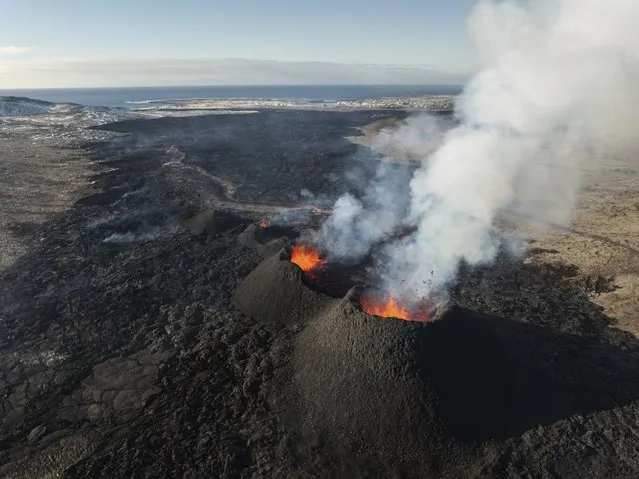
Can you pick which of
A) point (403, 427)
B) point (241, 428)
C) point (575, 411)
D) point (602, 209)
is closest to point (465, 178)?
point (602, 209)

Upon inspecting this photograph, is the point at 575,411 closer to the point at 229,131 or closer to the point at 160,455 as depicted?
the point at 160,455

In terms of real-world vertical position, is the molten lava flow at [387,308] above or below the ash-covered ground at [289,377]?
above

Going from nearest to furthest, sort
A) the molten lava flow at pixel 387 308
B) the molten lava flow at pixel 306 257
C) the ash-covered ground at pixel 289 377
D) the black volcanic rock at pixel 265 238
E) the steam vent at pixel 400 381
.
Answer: the ash-covered ground at pixel 289 377
the steam vent at pixel 400 381
the molten lava flow at pixel 387 308
the molten lava flow at pixel 306 257
the black volcanic rock at pixel 265 238

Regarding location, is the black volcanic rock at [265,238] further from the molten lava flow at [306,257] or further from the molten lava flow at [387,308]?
the molten lava flow at [387,308]

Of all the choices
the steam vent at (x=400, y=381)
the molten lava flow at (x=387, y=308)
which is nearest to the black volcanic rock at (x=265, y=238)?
the molten lava flow at (x=387, y=308)

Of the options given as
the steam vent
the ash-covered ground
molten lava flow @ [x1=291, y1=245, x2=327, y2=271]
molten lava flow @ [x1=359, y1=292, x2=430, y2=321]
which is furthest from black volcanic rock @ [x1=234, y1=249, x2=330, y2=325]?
the steam vent

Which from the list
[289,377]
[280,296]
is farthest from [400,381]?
[280,296]

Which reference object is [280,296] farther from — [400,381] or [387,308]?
[400,381]
